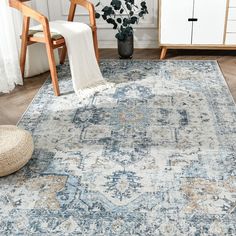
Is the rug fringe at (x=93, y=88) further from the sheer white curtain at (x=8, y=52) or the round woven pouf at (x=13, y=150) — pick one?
the round woven pouf at (x=13, y=150)

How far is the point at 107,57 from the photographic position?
12.8 feet

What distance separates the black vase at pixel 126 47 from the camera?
3.73 metres

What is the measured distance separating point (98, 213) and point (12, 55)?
Result: 182cm

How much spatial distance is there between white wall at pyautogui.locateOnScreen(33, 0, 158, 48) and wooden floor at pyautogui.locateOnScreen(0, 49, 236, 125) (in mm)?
116

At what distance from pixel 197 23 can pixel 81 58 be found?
1.15m

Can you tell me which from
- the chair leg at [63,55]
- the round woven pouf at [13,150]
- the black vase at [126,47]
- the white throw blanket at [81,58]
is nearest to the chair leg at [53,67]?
the white throw blanket at [81,58]

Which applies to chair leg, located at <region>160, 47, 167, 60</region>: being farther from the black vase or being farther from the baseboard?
the baseboard

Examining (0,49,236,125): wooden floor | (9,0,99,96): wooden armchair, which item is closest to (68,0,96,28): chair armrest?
(9,0,99,96): wooden armchair

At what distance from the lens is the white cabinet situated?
136 inches

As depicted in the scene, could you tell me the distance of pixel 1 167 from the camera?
1973 mm

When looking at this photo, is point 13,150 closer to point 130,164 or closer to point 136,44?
point 130,164

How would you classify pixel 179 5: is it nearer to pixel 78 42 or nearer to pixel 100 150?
pixel 78 42

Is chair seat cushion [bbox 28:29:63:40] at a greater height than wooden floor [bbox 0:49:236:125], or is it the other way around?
chair seat cushion [bbox 28:29:63:40]

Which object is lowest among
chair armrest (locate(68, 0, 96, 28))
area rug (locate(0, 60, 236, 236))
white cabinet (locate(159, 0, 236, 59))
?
area rug (locate(0, 60, 236, 236))
